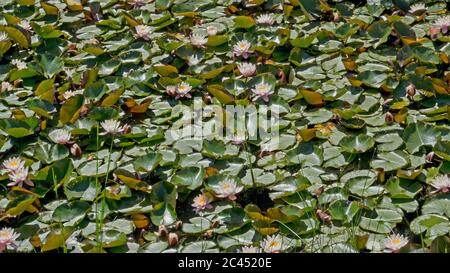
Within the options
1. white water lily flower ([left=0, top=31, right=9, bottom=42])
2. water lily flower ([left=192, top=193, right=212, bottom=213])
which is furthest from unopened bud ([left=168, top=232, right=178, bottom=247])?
white water lily flower ([left=0, top=31, right=9, bottom=42])

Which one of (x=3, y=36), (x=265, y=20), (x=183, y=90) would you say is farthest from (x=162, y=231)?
(x=3, y=36)

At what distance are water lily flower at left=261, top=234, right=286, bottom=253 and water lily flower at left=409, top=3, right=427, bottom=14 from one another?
1.59 m

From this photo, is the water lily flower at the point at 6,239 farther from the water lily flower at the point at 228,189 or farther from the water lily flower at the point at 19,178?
the water lily flower at the point at 228,189

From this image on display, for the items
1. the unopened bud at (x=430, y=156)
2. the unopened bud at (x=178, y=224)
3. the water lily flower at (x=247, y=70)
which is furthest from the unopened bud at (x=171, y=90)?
the unopened bud at (x=430, y=156)

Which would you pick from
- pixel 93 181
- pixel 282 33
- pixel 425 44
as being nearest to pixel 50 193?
pixel 93 181

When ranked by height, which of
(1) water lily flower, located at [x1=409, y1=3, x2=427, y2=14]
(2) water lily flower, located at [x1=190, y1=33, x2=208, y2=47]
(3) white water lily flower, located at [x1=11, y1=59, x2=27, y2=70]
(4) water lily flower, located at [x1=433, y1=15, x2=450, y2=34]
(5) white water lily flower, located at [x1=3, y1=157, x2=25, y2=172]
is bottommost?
(3) white water lily flower, located at [x1=11, y1=59, x2=27, y2=70]

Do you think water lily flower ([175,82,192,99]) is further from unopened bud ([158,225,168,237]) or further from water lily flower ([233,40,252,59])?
unopened bud ([158,225,168,237])

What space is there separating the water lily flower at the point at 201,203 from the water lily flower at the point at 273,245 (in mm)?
250

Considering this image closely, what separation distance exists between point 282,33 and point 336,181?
3.24 feet

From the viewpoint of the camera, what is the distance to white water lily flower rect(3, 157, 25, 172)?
102 inches

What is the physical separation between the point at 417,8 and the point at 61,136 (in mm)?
1687

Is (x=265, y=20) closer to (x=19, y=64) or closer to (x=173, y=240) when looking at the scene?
(x=19, y=64)

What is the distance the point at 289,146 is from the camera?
107 inches
